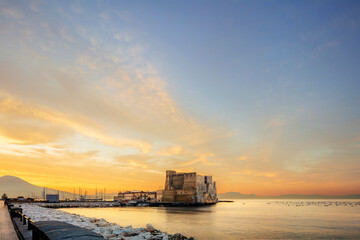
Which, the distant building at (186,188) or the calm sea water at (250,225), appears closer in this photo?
the calm sea water at (250,225)

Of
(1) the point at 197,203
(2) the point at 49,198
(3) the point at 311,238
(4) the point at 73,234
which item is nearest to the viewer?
(4) the point at 73,234

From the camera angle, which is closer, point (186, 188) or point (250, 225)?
point (250, 225)

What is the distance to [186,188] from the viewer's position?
102375 mm

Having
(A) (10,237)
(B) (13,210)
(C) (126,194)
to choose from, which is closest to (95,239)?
(A) (10,237)

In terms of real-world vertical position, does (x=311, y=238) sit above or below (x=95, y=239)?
below

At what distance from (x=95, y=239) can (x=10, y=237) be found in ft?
28.6

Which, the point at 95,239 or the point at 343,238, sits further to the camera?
the point at 343,238

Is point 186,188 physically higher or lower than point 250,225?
lower

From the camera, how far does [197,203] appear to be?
9856cm

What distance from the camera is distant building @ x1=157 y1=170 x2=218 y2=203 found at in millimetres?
99938

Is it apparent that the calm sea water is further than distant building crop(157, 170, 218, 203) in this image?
No

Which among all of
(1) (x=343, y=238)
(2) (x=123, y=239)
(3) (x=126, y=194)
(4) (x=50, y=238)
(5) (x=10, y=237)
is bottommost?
(3) (x=126, y=194)

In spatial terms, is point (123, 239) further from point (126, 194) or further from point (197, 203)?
point (126, 194)

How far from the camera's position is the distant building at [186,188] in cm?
9994
